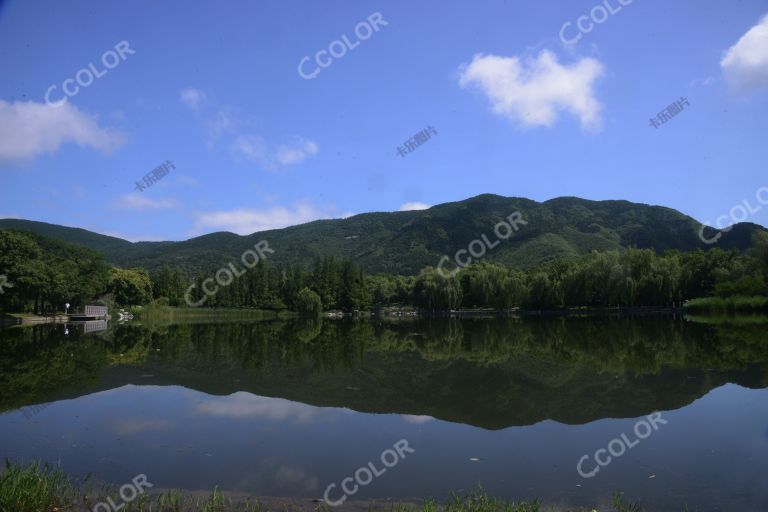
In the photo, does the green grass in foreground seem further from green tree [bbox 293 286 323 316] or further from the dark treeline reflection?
green tree [bbox 293 286 323 316]

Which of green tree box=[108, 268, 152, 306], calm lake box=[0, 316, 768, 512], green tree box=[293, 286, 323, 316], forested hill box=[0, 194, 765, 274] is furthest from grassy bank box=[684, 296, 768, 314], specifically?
forested hill box=[0, 194, 765, 274]

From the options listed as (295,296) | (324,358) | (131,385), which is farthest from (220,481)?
(295,296)

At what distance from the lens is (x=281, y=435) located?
350 inches

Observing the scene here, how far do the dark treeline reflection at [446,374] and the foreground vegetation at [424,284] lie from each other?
31.2m

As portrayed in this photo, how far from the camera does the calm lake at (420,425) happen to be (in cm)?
654

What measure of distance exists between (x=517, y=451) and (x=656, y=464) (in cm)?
185

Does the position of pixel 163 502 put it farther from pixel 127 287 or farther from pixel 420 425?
pixel 127 287

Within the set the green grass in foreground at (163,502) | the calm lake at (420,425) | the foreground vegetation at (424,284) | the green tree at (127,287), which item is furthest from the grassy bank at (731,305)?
the green tree at (127,287)

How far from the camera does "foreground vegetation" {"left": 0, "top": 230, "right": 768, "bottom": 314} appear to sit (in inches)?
1960

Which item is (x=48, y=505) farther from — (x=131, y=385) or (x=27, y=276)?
(x=27, y=276)

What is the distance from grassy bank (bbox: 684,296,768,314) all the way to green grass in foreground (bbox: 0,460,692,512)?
152 ft

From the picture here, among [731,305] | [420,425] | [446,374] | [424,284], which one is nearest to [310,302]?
[424,284]

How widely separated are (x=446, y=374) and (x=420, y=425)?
5619 millimetres

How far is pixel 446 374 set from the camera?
48.8ft
